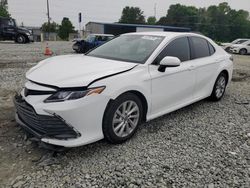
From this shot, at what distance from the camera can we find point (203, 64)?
4539 mm

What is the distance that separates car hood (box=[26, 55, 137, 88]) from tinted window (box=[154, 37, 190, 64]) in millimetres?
640

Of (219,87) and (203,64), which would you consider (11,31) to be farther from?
(203,64)

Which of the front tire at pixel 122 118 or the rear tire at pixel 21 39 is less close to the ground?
the rear tire at pixel 21 39

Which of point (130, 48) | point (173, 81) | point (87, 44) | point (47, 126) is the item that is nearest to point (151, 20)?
point (87, 44)

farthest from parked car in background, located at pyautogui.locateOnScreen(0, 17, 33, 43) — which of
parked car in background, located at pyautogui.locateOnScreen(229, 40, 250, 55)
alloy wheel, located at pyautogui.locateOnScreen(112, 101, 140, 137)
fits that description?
alloy wheel, located at pyautogui.locateOnScreen(112, 101, 140, 137)

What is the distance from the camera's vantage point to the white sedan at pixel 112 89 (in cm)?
277

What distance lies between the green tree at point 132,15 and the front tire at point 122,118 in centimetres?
8329

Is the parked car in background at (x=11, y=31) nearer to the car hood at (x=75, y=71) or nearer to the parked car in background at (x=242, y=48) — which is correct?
the parked car in background at (x=242, y=48)

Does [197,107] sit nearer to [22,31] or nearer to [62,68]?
[62,68]

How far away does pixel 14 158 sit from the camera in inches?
115

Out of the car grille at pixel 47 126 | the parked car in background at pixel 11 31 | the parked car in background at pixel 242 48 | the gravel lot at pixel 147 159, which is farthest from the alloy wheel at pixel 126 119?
the parked car in background at pixel 11 31

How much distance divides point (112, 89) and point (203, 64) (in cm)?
230

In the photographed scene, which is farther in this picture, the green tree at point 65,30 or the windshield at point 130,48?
the green tree at point 65,30

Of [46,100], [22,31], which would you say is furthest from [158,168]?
[22,31]
